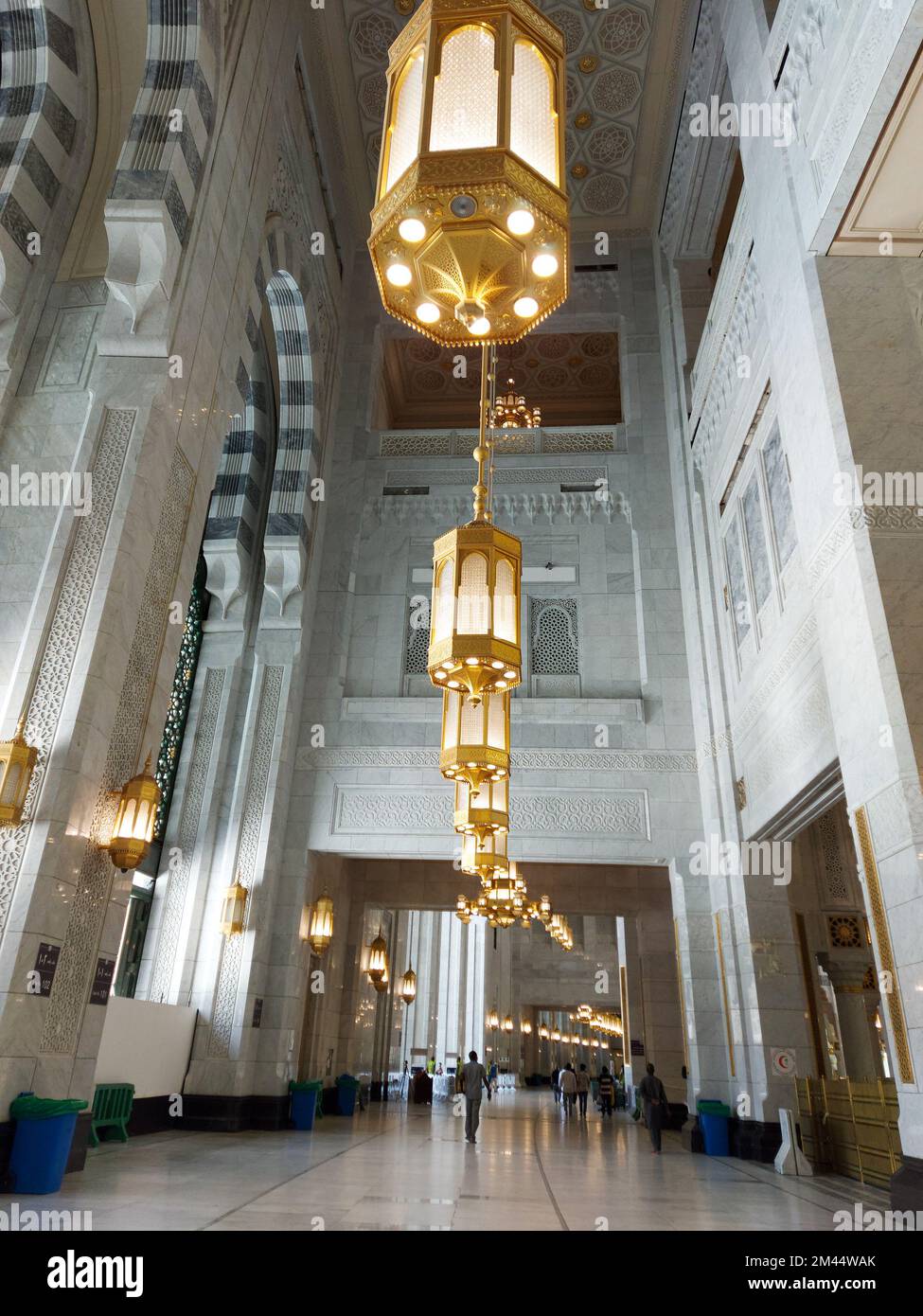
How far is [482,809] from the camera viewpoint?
23.5 feet

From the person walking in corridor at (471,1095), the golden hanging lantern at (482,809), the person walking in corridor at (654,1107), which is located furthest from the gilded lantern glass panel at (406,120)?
the person walking in corridor at (654,1107)

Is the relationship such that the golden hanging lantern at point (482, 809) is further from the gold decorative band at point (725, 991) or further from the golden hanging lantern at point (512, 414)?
the golden hanging lantern at point (512, 414)

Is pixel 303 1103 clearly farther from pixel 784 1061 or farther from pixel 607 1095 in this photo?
pixel 607 1095

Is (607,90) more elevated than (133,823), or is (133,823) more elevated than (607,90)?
(607,90)

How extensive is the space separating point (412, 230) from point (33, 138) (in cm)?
615

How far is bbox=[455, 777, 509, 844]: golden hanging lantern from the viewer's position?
7148 millimetres

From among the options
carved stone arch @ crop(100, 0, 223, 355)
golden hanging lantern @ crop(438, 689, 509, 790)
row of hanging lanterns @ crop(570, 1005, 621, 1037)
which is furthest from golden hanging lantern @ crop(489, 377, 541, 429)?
row of hanging lanterns @ crop(570, 1005, 621, 1037)

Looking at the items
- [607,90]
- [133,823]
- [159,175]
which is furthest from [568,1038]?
[159,175]

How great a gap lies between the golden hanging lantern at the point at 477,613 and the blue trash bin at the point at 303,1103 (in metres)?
6.72

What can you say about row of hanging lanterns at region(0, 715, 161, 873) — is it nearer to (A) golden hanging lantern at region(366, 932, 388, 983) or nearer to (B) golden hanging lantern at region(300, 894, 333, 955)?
(B) golden hanging lantern at region(300, 894, 333, 955)

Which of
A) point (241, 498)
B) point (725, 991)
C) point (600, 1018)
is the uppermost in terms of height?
point (241, 498)

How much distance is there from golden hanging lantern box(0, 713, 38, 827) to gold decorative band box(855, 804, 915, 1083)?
5051mm

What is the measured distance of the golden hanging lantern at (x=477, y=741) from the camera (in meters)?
6.16
